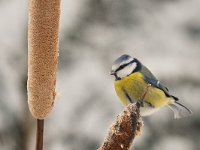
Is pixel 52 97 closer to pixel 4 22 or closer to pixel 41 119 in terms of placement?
pixel 41 119

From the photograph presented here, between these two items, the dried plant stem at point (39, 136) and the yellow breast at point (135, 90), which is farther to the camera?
the yellow breast at point (135, 90)

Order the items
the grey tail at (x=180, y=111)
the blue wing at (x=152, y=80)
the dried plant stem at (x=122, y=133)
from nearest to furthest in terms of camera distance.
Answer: the dried plant stem at (x=122, y=133)
the grey tail at (x=180, y=111)
the blue wing at (x=152, y=80)

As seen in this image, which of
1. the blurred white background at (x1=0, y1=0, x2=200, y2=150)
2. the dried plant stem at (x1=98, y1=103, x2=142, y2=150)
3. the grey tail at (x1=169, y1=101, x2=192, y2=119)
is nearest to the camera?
the dried plant stem at (x1=98, y1=103, x2=142, y2=150)

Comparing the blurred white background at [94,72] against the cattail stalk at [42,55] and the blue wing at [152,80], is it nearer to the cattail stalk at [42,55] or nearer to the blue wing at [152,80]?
the blue wing at [152,80]

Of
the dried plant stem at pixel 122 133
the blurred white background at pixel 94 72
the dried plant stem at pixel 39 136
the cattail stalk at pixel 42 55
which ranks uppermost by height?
the cattail stalk at pixel 42 55

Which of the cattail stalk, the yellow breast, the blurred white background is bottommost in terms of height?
the blurred white background

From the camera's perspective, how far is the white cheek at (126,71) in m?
1.52

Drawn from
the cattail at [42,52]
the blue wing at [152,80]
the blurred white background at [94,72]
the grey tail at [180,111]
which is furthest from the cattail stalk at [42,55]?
the blurred white background at [94,72]

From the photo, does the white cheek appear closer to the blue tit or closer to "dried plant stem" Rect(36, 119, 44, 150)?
the blue tit

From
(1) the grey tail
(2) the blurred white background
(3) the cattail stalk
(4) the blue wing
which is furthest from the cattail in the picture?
(2) the blurred white background

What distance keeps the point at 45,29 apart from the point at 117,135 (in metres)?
0.15

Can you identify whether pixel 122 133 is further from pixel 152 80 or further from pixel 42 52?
pixel 152 80

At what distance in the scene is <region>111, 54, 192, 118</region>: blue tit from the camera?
1432 mm

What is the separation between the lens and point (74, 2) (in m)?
5.61
